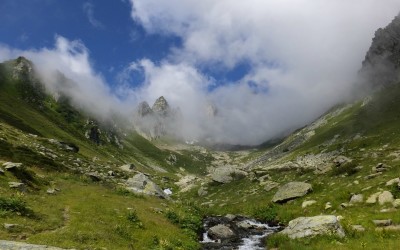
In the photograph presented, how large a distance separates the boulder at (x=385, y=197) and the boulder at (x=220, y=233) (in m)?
14.7

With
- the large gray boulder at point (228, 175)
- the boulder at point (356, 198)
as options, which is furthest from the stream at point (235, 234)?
the large gray boulder at point (228, 175)

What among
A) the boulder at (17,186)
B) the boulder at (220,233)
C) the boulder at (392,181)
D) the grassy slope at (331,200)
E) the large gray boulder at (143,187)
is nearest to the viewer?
the grassy slope at (331,200)

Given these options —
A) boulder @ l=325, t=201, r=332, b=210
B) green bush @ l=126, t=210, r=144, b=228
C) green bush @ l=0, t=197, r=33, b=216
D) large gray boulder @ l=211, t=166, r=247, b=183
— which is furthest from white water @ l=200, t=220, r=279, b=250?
large gray boulder @ l=211, t=166, r=247, b=183

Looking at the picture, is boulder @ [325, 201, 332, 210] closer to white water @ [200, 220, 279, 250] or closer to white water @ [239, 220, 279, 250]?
white water @ [200, 220, 279, 250]

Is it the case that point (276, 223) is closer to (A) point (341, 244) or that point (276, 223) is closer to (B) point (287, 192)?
(B) point (287, 192)

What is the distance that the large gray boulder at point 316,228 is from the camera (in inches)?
1193

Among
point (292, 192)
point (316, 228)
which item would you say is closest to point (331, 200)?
point (292, 192)

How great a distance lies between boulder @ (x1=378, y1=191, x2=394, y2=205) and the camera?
37.3m

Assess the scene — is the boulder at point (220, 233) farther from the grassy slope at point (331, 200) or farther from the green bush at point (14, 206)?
the green bush at point (14, 206)

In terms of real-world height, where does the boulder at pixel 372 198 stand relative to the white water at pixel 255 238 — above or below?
above

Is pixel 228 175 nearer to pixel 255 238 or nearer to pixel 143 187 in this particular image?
pixel 143 187

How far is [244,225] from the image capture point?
45.2 m

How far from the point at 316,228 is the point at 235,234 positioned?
39.7 feet

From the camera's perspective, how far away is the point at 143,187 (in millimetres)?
69688
